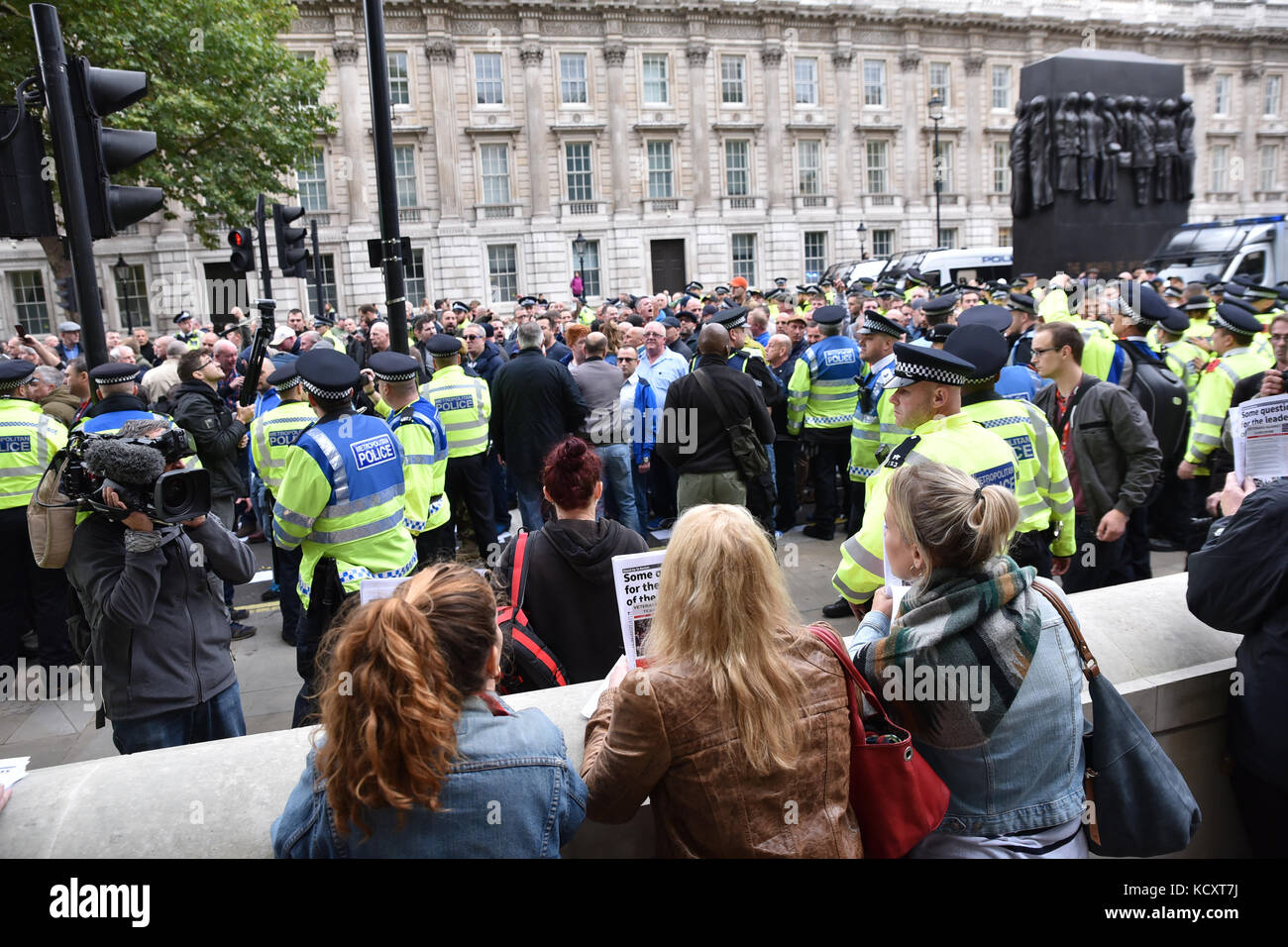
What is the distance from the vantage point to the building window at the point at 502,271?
37.4m

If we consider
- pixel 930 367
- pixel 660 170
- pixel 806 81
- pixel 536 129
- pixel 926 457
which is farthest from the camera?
pixel 806 81

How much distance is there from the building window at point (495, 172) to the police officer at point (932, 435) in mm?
35564

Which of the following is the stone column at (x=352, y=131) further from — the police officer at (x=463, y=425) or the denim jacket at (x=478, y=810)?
the denim jacket at (x=478, y=810)

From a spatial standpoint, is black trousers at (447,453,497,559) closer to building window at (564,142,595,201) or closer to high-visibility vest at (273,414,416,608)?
high-visibility vest at (273,414,416,608)

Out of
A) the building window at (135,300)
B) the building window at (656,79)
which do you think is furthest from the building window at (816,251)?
the building window at (135,300)

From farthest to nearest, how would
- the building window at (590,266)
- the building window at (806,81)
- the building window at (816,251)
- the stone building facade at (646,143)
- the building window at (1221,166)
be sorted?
the building window at (1221,166) < the building window at (816,251) < the building window at (806,81) < the building window at (590,266) < the stone building facade at (646,143)

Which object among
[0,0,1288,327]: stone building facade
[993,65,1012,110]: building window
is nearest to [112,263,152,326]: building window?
[0,0,1288,327]: stone building facade

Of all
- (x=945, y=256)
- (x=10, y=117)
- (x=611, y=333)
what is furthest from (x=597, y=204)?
(x=10, y=117)

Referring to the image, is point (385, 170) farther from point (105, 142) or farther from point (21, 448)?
point (21, 448)

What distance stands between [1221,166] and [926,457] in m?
56.8

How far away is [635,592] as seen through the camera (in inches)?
105

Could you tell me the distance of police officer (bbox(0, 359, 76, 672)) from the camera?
232 inches

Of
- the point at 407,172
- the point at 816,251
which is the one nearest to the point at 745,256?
the point at 816,251

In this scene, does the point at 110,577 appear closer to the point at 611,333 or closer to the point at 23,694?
the point at 23,694
